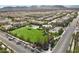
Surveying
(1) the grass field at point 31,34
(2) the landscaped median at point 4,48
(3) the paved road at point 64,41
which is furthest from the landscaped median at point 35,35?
(2) the landscaped median at point 4,48

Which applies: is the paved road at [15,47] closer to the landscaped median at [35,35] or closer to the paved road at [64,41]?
Result: the landscaped median at [35,35]

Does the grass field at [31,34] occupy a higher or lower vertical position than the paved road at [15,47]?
higher

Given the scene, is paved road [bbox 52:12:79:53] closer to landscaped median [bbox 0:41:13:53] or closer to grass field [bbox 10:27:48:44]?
grass field [bbox 10:27:48:44]

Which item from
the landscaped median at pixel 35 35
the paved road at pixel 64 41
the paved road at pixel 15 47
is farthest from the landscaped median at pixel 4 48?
the paved road at pixel 64 41

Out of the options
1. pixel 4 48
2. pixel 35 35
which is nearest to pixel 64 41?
pixel 35 35
